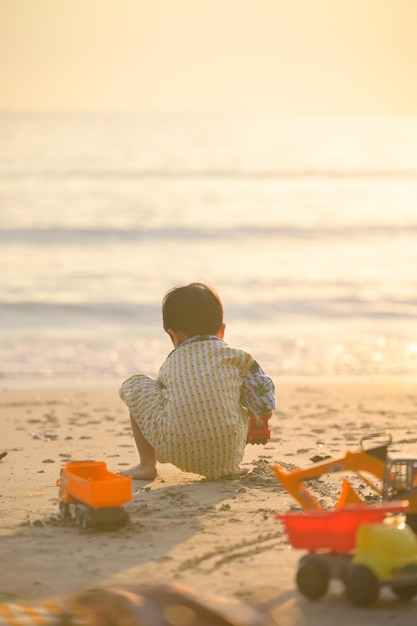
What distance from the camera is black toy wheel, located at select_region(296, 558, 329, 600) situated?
11.9 feet

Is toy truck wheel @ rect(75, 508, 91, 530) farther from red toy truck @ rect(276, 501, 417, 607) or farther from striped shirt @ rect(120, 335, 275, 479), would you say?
red toy truck @ rect(276, 501, 417, 607)

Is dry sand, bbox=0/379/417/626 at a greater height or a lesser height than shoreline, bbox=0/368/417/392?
lesser

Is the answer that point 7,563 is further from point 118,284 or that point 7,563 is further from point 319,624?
point 118,284

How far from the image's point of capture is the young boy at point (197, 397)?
5.24 m

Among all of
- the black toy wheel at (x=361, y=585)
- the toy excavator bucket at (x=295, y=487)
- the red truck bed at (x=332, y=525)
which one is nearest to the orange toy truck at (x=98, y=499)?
the toy excavator bucket at (x=295, y=487)

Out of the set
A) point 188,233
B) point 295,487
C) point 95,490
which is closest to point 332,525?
point 295,487

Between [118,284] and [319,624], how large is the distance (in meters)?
14.4

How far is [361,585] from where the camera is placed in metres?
3.50

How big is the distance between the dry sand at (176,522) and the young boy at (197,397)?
165 millimetres

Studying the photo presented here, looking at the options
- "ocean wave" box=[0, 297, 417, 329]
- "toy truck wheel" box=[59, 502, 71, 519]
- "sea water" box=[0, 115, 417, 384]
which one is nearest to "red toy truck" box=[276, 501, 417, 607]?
"toy truck wheel" box=[59, 502, 71, 519]

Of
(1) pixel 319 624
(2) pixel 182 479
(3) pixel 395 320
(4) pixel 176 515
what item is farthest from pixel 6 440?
(3) pixel 395 320

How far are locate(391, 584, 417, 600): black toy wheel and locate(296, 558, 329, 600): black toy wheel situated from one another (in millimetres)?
227

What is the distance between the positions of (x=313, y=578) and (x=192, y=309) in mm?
1990

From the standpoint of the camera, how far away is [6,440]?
6996 millimetres
